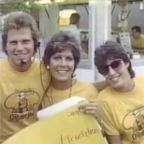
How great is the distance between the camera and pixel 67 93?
5.60 feet

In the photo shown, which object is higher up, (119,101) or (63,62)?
(63,62)

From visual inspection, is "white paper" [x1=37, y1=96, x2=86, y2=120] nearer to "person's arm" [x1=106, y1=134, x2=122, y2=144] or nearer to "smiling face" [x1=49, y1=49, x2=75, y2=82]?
"smiling face" [x1=49, y1=49, x2=75, y2=82]

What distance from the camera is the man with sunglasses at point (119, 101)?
165 cm

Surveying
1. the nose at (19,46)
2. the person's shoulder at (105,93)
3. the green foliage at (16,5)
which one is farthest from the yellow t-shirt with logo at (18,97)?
the green foliage at (16,5)

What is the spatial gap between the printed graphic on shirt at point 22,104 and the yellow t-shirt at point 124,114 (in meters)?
0.30

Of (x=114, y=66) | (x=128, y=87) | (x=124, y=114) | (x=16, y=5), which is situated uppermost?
(x=16, y=5)

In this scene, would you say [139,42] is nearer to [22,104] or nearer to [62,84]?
[62,84]

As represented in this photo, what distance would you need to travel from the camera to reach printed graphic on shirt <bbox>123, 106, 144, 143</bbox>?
5.38ft

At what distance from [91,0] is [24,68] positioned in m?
2.25

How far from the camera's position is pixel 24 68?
67.4 inches

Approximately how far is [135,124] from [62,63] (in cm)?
42

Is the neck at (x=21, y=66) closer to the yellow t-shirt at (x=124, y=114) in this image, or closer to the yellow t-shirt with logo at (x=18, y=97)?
the yellow t-shirt with logo at (x=18, y=97)

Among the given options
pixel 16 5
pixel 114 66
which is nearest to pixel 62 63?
pixel 114 66

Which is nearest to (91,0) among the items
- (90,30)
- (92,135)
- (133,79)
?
(90,30)
